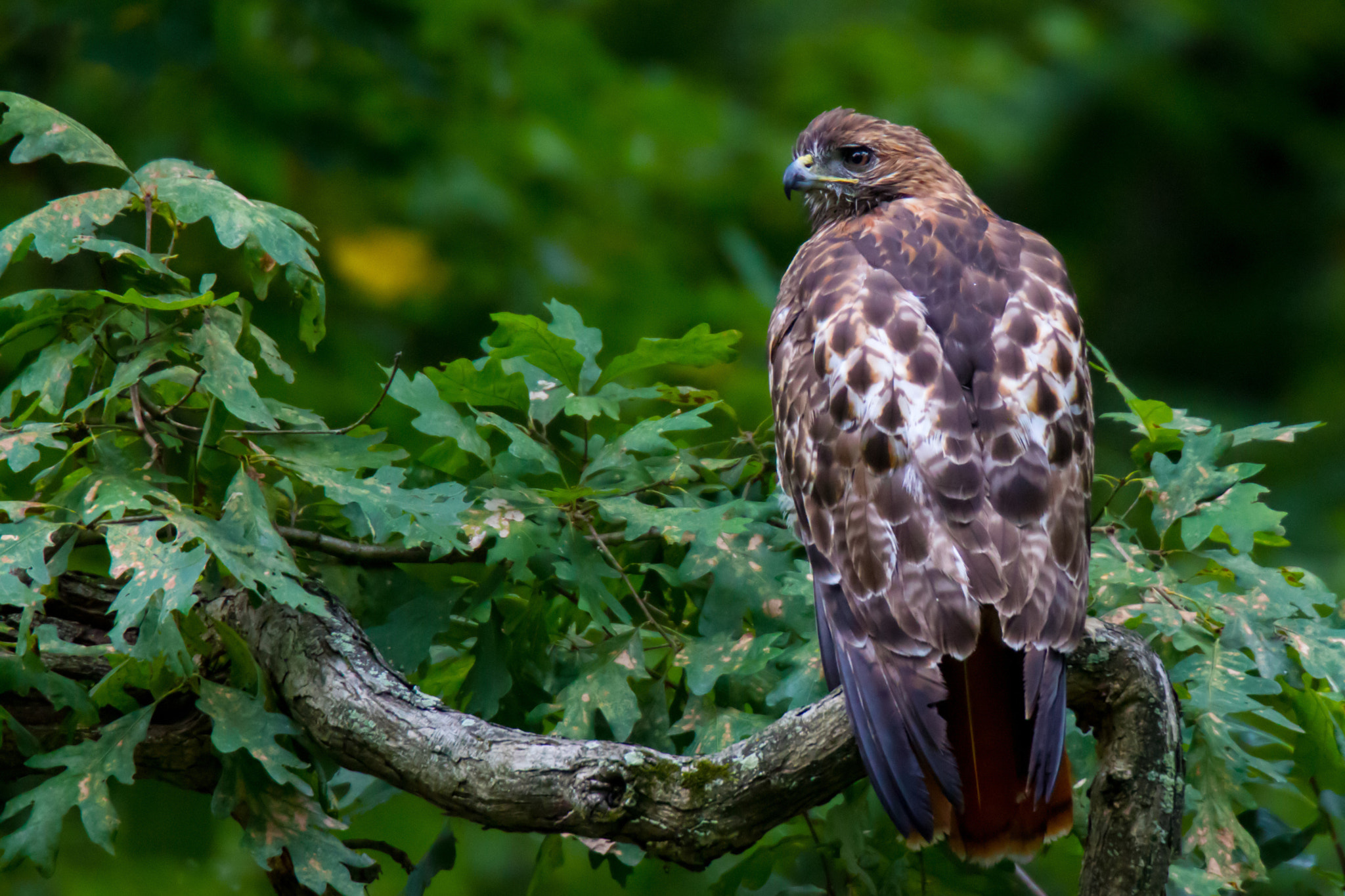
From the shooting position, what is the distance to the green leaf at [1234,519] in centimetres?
200

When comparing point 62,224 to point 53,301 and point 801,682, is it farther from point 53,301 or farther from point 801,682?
point 801,682

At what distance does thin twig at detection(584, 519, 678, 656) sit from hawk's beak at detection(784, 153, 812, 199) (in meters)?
1.43

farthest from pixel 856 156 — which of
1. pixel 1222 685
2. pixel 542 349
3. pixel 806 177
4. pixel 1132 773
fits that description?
pixel 1132 773

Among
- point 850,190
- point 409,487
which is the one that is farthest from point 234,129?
point 409,487

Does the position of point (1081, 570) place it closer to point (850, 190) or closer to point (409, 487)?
point (409, 487)

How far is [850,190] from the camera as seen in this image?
3277 millimetres

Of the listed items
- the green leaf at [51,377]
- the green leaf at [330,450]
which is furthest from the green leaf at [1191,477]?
the green leaf at [51,377]

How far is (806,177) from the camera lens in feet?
10.9

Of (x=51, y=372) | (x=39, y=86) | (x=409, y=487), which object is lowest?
(x=39, y=86)

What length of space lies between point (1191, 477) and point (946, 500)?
398mm

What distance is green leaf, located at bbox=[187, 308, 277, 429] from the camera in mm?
1813

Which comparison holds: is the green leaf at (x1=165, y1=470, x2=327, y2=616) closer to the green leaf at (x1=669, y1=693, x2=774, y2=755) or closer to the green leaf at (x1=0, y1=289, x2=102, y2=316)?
the green leaf at (x1=0, y1=289, x2=102, y2=316)

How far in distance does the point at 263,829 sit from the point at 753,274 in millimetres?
3054

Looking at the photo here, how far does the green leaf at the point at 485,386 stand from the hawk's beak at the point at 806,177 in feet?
4.25
